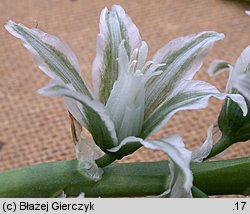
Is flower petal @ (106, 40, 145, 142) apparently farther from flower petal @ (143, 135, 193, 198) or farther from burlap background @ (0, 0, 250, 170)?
burlap background @ (0, 0, 250, 170)

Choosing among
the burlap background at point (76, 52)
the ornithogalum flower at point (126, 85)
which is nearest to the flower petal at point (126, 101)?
the ornithogalum flower at point (126, 85)

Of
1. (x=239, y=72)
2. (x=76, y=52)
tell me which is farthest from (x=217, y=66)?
(x=76, y=52)

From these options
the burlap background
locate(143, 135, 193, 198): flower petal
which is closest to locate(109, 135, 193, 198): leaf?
locate(143, 135, 193, 198): flower petal

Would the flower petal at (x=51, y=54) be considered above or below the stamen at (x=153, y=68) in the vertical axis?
above

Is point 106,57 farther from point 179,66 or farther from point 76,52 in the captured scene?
point 76,52

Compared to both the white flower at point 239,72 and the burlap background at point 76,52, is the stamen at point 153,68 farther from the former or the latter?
the burlap background at point 76,52

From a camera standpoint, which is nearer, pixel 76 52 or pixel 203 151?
pixel 203 151

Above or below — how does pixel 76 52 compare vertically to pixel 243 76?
below

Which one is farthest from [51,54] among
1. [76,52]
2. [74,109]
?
[76,52]
